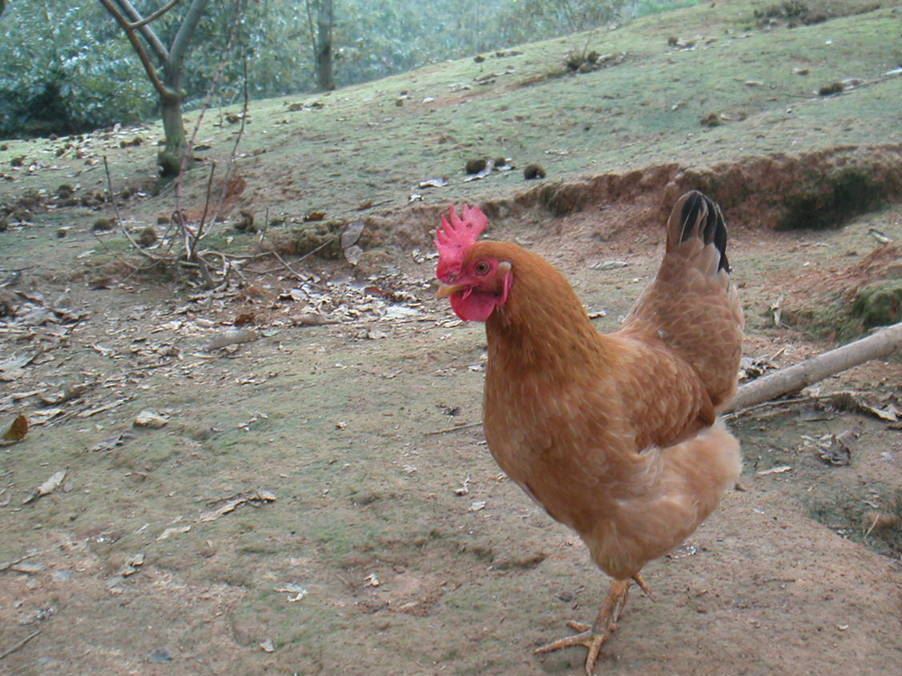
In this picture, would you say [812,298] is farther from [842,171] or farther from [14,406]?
[14,406]

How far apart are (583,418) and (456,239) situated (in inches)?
25.9

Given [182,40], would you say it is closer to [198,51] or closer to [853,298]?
[853,298]

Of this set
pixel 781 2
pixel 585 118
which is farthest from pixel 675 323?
pixel 781 2

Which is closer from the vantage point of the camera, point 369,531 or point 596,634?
point 596,634

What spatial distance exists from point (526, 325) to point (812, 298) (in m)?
2.87

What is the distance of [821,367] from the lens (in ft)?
11.4

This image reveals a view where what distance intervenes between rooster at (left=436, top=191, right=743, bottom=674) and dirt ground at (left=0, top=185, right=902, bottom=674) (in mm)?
333

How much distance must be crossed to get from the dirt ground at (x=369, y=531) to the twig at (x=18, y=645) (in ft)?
0.04

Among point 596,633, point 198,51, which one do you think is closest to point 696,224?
point 596,633

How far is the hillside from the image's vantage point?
2713mm

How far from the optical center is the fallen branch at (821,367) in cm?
348

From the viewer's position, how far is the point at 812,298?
4590 millimetres

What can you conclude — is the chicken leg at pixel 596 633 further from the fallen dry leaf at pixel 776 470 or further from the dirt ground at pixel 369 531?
the fallen dry leaf at pixel 776 470

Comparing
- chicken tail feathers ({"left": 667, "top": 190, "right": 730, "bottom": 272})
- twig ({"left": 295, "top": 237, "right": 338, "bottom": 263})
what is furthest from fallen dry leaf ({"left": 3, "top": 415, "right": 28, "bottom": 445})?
chicken tail feathers ({"left": 667, "top": 190, "right": 730, "bottom": 272})
